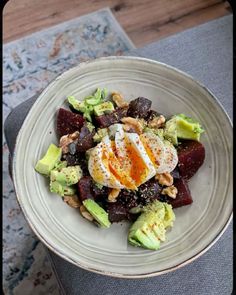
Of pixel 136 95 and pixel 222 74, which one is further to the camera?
pixel 222 74

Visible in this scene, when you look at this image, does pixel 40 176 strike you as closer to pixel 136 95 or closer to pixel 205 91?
pixel 136 95

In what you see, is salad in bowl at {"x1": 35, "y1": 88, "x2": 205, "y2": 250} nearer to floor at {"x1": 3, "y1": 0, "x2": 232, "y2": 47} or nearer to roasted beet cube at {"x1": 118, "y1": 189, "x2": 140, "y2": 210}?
roasted beet cube at {"x1": 118, "y1": 189, "x2": 140, "y2": 210}

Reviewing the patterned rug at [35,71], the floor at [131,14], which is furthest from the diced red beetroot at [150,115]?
the floor at [131,14]

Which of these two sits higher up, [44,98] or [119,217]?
[44,98]

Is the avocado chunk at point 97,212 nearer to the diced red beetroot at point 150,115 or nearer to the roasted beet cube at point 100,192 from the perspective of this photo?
the roasted beet cube at point 100,192

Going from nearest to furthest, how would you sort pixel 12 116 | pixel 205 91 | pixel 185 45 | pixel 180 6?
1. pixel 205 91
2. pixel 12 116
3. pixel 185 45
4. pixel 180 6

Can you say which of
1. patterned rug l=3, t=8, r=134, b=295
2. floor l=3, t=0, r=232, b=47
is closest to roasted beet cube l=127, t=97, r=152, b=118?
patterned rug l=3, t=8, r=134, b=295

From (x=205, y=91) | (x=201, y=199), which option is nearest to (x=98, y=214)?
(x=201, y=199)
